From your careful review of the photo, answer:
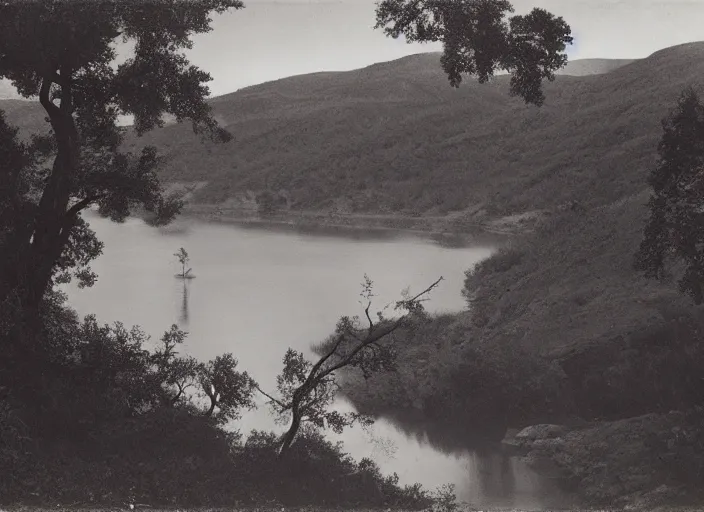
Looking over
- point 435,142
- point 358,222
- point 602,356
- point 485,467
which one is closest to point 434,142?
point 435,142

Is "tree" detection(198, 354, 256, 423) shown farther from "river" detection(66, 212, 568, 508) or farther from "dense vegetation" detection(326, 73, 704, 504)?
"dense vegetation" detection(326, 73, 704, 504)

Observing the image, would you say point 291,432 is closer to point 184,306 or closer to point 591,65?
point 184,306

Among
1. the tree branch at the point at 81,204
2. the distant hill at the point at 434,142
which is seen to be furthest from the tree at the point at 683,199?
the distant hill at the point at 434,142

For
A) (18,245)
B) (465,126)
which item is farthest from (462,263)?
(465,126)

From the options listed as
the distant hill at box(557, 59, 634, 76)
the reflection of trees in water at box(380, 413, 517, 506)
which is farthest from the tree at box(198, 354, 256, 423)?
the distant hill at box(557, 59, 634, 76)

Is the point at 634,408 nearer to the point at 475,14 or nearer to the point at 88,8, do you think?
the point at 475,14

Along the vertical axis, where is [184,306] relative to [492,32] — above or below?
below
